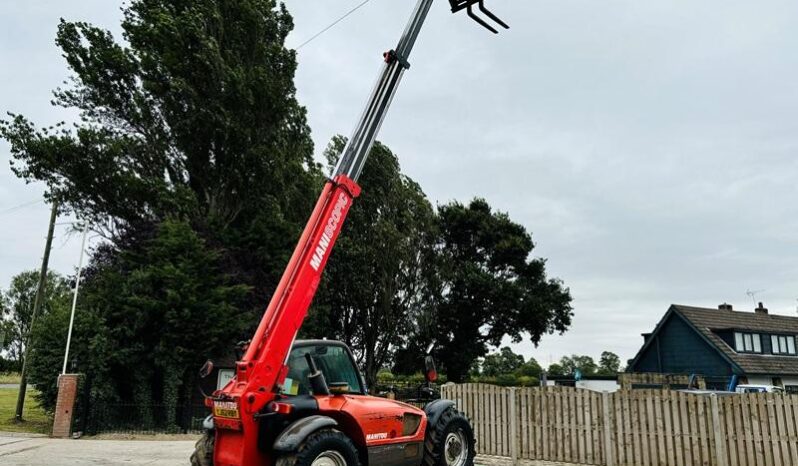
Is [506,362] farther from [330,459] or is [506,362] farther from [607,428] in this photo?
[330,459]

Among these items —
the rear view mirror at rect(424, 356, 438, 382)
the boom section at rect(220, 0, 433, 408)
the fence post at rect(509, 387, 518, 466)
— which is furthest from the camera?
the fence post at rect(509, 387, 518, 466)

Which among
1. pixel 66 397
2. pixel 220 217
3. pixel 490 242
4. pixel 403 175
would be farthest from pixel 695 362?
pixel 66 397

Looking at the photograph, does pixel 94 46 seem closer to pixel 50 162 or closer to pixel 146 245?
pixel 50 162

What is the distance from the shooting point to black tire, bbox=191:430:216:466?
6.38 m

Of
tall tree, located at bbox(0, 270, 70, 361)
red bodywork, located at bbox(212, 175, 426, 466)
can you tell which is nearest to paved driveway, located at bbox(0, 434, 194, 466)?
red bodywork, located at bbox(212, 175, 426, 466)

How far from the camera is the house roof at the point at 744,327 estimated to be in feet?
101

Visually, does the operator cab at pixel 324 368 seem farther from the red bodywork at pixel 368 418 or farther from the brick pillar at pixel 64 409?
the brick pillar at pixel 64 409

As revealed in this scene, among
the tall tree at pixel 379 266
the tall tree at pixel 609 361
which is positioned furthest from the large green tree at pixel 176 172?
the tall tree at pixel 609 361

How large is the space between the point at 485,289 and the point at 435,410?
28.7 meters

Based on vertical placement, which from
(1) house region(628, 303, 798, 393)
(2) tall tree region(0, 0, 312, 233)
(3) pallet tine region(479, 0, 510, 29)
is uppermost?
(2) tall tree region(0, 0, 312, 233)

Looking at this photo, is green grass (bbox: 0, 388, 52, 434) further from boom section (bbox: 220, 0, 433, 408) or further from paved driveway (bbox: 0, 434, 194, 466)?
boom section (bbox: 220, 0, 433, 408)

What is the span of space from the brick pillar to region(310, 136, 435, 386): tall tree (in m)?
15.9

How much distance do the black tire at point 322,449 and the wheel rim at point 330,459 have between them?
0.02 metres

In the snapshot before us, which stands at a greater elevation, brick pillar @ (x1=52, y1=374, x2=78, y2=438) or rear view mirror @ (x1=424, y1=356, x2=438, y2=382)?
rear view mirror @ (x1=424, y1=356, x2=438, y2=382)
